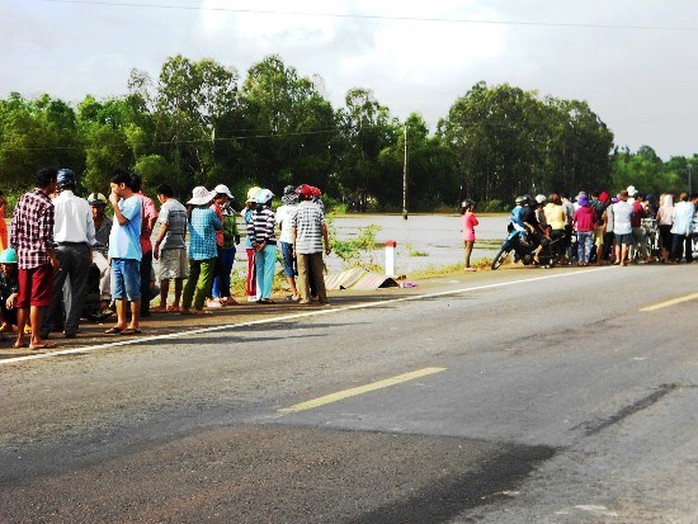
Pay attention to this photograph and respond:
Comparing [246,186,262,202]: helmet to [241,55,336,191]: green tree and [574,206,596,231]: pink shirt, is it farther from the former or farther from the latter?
[241,55,336,191]: green tree

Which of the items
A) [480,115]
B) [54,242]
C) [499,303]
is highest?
[480,115]

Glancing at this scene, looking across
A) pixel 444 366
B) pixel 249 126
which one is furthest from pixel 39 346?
pixel 249 126

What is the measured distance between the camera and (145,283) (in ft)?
51.0

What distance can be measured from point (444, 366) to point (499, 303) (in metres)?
Answer: 6.62

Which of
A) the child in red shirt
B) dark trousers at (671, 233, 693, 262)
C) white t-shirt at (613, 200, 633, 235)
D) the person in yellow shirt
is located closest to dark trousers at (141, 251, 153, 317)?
the person in yellow shirt

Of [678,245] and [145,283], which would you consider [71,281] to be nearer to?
[145,283]

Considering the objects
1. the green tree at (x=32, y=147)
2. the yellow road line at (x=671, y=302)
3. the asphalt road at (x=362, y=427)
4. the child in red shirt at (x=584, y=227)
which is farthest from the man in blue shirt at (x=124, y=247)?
the green tree at (x=32, y=147)

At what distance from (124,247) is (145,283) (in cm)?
272

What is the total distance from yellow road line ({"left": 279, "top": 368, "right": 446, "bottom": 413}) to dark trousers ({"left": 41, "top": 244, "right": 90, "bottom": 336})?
469cm

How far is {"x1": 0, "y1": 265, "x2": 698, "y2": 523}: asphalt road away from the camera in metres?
5.66

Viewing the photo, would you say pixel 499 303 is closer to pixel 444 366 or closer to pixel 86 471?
pixel 444 366

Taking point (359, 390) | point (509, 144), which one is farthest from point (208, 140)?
point (359, 390)

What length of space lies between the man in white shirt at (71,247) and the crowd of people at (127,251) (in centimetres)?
1

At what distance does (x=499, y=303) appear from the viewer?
54.6 ft
